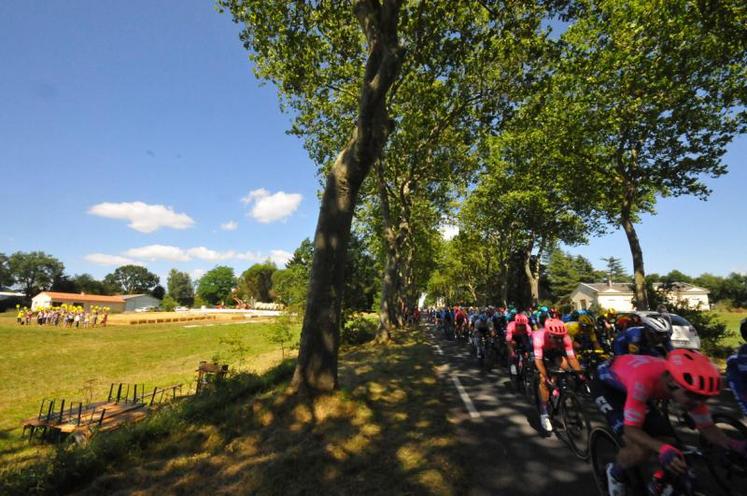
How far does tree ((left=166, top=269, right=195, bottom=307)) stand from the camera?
5773 inches

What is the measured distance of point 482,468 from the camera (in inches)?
184

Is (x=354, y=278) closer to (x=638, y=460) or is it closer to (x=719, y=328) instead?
(x=719, y=328)

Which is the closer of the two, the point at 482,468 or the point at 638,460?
the point at 638,460

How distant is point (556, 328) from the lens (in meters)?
6.55

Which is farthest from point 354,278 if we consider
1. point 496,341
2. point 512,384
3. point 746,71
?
point 746,71

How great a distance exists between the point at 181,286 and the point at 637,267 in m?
161

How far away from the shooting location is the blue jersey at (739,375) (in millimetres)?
3871

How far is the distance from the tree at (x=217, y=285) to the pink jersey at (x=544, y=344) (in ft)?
475

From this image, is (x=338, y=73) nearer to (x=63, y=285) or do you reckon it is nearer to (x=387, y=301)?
(x=387, y=301)

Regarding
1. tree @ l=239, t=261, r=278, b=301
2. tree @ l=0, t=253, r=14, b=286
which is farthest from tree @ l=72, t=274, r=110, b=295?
tree @ l=239, t=261, r=278, b=301

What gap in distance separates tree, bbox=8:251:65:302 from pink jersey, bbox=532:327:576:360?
462ft

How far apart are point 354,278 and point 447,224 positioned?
18712 millimetres

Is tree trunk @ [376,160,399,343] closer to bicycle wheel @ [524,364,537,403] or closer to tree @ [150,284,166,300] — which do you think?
bicycle wheel @ [524,364,537,403]

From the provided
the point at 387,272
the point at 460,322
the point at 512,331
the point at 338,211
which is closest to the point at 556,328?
the point at 512,331
